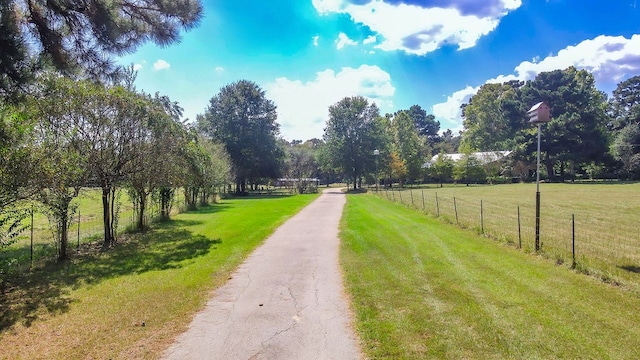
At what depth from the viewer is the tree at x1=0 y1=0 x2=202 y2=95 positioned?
705cm

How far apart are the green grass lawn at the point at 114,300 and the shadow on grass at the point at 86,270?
0.07 feet

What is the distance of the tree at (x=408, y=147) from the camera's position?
6450cm

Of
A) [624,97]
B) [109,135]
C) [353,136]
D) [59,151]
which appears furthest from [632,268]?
[624,97]

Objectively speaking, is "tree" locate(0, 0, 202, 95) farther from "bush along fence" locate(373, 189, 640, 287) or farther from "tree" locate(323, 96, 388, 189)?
"tree" locate(323, 96, 388, 189)

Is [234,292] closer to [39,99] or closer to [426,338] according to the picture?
[426,338]

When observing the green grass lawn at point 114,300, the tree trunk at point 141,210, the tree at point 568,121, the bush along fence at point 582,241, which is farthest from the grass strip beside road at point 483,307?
the tree at point 568,121

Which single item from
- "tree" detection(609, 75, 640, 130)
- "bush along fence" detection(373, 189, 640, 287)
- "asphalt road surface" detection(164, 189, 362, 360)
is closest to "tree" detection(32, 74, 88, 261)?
"asphalt road surface" detection(164, 189, 362, 360)

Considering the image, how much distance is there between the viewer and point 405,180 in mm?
70812

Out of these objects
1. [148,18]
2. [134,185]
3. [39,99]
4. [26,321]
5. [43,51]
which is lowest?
[26,321]

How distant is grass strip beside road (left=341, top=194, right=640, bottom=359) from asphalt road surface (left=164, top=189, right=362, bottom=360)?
1.22 ft

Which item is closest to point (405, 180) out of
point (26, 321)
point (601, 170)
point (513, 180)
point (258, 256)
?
point (513, 180)

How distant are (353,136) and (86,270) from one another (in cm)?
4979

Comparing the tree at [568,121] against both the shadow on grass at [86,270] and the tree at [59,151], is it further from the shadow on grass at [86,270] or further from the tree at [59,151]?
the tree at [59,151]

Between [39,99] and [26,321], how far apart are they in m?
5.80
